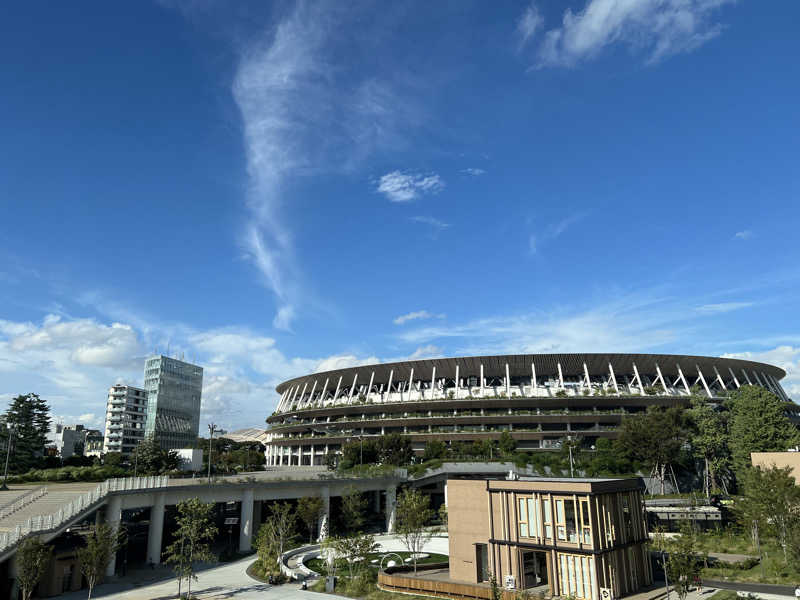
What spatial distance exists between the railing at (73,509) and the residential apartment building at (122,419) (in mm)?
144267

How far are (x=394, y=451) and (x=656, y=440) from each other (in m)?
36.0

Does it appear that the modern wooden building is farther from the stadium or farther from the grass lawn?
the stadium

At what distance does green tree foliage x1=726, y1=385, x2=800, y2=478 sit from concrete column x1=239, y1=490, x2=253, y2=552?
58.5 meters

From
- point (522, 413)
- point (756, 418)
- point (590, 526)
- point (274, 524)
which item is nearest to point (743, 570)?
point (590, 526)

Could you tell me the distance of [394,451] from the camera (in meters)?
83.1

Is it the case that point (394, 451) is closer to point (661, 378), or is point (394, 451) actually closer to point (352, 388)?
point (352, 388)

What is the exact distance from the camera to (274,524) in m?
48.6

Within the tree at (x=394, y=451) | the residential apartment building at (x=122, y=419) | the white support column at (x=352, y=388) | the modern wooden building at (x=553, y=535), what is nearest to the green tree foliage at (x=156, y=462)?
the tree at (x=394, y=451)

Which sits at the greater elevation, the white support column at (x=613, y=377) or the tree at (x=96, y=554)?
the white support column at (x=613, y=377)

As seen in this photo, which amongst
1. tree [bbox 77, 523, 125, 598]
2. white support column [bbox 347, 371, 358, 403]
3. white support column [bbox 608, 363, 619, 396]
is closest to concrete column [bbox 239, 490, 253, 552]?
tree [bbox 77, 523, 125, 598]

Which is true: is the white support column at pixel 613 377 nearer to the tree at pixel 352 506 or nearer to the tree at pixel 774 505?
the tree at pixel 774 505

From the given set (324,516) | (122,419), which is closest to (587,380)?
(324,516)

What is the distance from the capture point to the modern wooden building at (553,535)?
30.9 m

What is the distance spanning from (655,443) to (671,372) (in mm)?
34799
